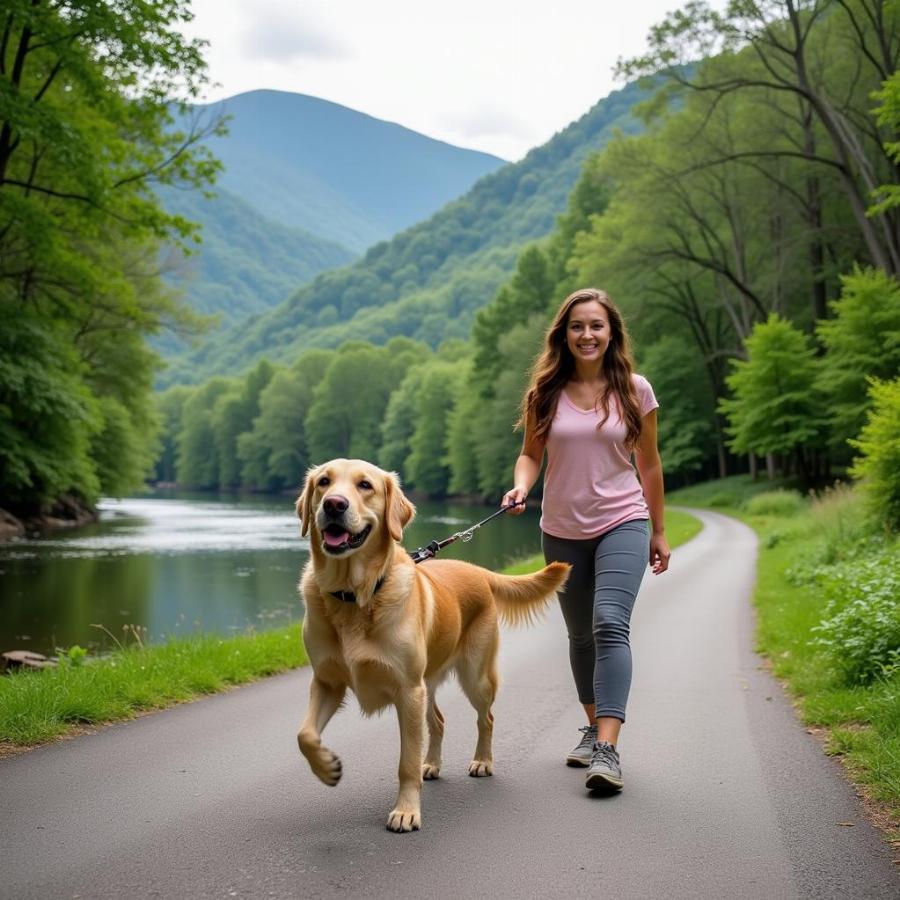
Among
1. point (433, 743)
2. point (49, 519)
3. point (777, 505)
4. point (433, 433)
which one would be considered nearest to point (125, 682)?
point (433, 743)

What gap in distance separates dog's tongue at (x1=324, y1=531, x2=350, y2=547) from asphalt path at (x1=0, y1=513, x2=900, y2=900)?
1181 millimetres

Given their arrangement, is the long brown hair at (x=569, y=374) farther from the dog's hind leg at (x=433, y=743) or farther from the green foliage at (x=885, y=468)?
the green foliage at (x=885, y=468)

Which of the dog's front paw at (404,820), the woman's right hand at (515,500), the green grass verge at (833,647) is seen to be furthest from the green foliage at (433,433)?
the dog's front paw at (404,820)

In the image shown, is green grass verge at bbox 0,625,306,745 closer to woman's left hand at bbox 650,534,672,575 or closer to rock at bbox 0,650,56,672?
rock at bbox 0,650,56,672

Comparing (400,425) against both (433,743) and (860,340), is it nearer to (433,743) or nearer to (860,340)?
(860,340)

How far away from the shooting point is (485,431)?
198 ft

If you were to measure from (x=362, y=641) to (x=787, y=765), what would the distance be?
8.34 feet

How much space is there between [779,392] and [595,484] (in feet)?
A: 109

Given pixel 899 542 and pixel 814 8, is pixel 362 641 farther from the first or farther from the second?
pixel 814 8

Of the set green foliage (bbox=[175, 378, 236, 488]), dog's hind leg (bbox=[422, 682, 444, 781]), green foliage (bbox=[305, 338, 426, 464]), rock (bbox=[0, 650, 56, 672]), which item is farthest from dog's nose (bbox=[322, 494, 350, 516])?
green foliage (bbox=[175, 378, 236, 488])

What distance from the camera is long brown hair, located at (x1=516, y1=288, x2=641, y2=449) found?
199 inches

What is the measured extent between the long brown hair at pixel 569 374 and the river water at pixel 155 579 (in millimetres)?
6095

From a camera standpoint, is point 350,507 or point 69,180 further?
point 69,180

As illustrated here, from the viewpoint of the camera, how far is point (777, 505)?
31.6 metres
